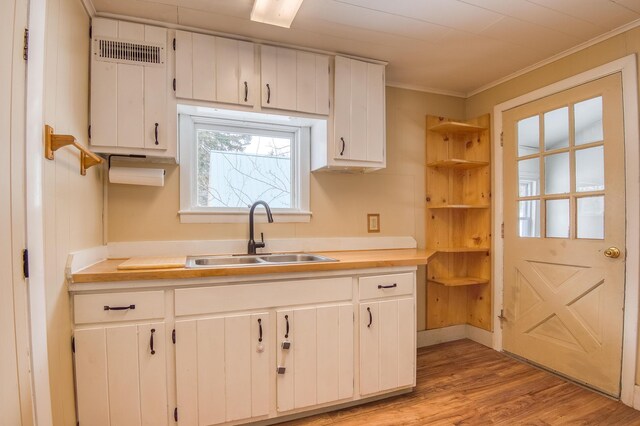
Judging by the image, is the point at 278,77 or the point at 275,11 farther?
the point at 278,77

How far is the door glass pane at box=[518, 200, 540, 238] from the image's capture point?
96.7 inches

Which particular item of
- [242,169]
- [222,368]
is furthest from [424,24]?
[222,368]

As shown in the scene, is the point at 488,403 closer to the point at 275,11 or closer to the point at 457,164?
the point at 457,164

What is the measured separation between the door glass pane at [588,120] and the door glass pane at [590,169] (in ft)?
0.25

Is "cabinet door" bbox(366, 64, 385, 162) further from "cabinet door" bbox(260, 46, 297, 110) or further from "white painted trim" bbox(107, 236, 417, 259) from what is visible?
"white painted trim" bbox(107, 236, 417, 259)

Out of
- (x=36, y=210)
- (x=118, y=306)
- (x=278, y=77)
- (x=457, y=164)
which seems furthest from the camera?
(x=457, y=164)

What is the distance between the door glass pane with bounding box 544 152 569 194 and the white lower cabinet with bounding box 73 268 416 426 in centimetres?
130

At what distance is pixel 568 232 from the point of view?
2238 millimetres

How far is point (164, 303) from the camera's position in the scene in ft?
5.13

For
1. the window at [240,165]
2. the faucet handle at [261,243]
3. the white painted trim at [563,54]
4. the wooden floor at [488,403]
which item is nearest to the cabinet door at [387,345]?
the wooden floor at [488,403]

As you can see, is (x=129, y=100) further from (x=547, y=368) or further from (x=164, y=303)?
(x=547, y=368)

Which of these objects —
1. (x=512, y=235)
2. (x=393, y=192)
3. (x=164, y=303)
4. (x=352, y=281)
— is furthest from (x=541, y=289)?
(x=164, y=303)

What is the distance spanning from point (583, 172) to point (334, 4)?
6.42 ft

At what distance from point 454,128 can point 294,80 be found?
1566 millimetres
